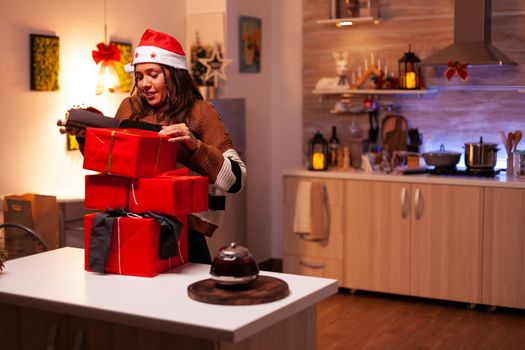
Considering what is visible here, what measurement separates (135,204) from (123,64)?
3060mm

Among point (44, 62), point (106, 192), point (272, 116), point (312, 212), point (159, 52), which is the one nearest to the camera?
point (106, 192)

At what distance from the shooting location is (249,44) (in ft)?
20.8

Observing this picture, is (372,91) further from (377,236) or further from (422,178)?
(377,236)

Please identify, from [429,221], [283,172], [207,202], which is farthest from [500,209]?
[207,202]

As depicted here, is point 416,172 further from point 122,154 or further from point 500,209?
point 122,154

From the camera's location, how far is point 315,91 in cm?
621

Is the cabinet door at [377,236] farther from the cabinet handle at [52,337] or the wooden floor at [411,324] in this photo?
the cabinet handle at [52,337]

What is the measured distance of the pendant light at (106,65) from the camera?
528 centimetres

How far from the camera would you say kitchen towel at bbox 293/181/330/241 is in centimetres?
579

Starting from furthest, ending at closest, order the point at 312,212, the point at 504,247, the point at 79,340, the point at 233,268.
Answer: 1. the point at 312,212
2. the point at 504,247
3. the point at 79,340
4. the point at 233,268

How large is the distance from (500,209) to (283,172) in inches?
61.6

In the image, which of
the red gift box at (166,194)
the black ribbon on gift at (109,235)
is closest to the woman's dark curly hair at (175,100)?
the red gift box at (166,194)

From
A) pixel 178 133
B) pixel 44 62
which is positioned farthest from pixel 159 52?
pixel 44 62

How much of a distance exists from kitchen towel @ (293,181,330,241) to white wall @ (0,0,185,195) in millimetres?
1451
